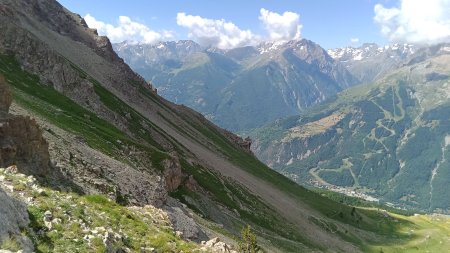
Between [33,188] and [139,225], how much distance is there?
27.0 ft

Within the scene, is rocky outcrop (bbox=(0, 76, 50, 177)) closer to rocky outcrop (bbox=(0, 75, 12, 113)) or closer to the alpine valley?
the alpine valley

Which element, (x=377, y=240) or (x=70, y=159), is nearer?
(x=70, y=159)

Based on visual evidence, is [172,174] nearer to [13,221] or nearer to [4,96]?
[4,96]

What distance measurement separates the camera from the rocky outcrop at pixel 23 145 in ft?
120

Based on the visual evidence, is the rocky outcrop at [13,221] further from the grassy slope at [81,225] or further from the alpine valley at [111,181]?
the grassy slope at [81,225]

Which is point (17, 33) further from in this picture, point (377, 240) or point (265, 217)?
point (377, 240)

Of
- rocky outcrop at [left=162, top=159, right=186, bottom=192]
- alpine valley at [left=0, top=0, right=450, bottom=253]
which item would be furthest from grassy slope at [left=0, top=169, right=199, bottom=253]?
rocky outcrop at [left=162, top=159, right=186, bottom=192]

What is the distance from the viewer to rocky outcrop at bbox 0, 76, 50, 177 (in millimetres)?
36719

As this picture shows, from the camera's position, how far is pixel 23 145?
3872cm

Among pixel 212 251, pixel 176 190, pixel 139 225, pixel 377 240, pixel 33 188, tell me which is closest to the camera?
pixel 33 188

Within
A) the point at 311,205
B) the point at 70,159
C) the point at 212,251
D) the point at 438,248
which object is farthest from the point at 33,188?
the point at 438,248

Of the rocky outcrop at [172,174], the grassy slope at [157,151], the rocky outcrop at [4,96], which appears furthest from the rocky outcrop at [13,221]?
the rocky outcrop at [172,174]

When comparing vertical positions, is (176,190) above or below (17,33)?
below

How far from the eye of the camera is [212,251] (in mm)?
35938
